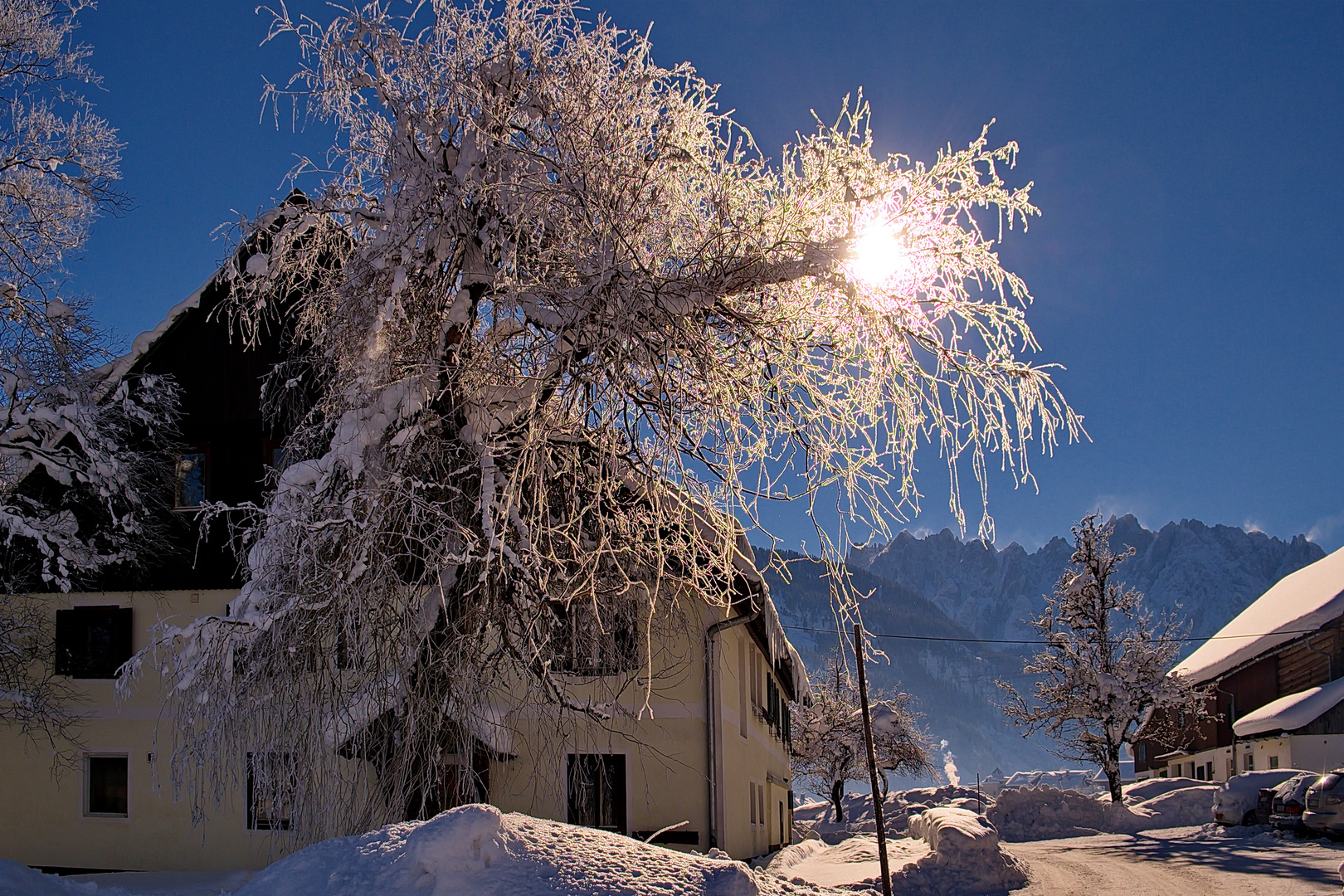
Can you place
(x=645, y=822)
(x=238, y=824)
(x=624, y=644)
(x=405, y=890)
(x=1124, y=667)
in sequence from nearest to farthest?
(x=405, y=890), (x=624, y=644), (x=645, y=822), (x=238, y=824), (x=1124, y=667)

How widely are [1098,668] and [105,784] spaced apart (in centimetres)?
3332

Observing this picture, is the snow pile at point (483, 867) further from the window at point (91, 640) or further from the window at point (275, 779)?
the window at point (91, 640)

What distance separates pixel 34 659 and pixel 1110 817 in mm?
31059

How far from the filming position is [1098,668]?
36.2 metres

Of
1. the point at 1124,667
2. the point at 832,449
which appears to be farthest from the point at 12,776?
the point at 1124,667

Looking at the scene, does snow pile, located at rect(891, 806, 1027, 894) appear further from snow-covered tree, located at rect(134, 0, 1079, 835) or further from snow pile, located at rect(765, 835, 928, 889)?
snow-covered tree, located at rect(134, 0, 1079, 835)

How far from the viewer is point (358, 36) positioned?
7.78 metres

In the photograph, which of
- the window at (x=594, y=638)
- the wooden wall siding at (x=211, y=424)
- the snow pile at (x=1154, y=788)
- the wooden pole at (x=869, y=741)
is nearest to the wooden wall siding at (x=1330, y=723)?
the snow pile at (x=1154, y=788)

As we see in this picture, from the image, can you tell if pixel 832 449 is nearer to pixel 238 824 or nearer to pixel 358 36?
pixel 358 36

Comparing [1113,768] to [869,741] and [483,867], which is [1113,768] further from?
[483,867]

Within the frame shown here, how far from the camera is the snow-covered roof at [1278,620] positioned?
37.8m

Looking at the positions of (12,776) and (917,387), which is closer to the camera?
(917,387)

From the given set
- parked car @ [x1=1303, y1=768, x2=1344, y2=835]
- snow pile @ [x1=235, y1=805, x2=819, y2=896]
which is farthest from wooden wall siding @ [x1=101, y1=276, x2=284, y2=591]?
parked car @ [x1=1303, y1=768, x2=1344, y2=835]

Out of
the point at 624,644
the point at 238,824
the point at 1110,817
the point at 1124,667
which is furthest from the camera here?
the point at 1124,667
